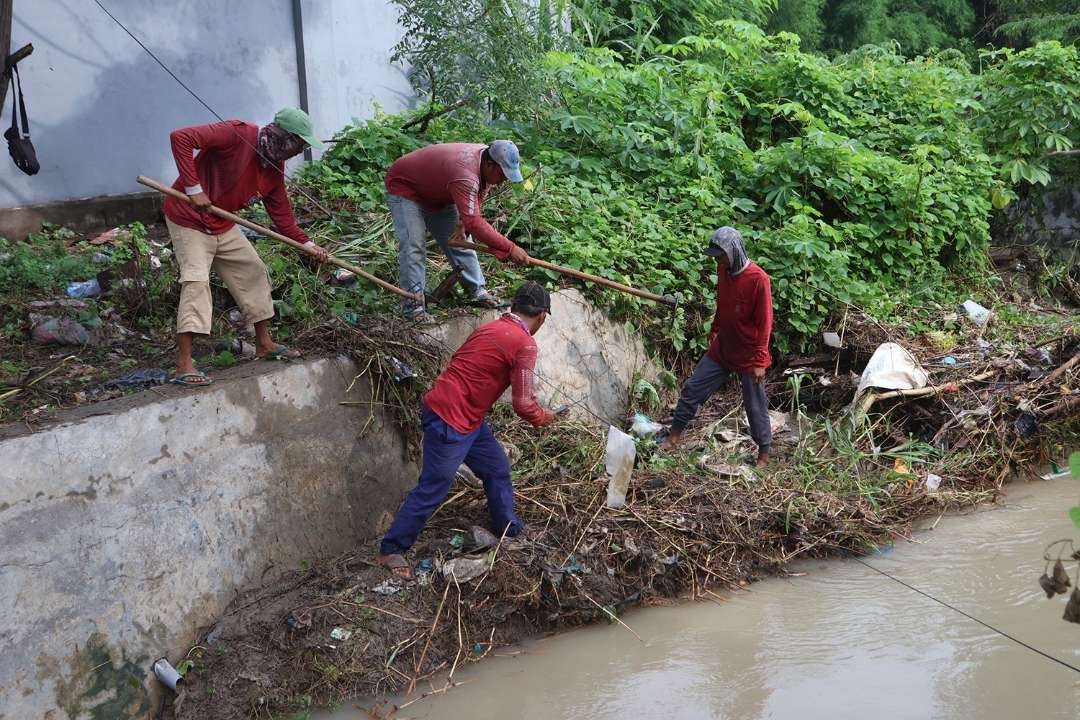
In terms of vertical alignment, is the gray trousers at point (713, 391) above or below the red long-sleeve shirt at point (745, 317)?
below

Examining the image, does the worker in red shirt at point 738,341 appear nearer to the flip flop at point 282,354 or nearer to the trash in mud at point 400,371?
the trash in mud at point 400,371

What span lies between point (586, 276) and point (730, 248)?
0.97 m

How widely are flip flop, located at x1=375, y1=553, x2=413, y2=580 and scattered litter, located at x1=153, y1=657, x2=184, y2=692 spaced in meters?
1.08

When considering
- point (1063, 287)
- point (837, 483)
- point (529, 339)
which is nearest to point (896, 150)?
point (1063, 287)

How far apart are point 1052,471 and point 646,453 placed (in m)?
3.05

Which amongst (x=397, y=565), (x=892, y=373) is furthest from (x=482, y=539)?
(x=892, y=373)

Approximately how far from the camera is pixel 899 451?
651cm

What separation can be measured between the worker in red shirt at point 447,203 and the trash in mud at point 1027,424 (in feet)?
12.2

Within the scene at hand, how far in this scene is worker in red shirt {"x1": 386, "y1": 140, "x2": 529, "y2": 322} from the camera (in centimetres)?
563

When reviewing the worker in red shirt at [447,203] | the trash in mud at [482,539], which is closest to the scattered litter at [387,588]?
the trash in mud at [482,539]

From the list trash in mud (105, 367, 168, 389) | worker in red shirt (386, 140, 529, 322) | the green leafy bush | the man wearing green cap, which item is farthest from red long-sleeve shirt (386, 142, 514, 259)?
trash in mud (105, 367, 168, 389)

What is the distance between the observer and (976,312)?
8094 mm

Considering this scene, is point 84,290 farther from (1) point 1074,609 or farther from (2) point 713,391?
(1) point 1074,609

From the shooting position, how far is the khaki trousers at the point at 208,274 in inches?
192
